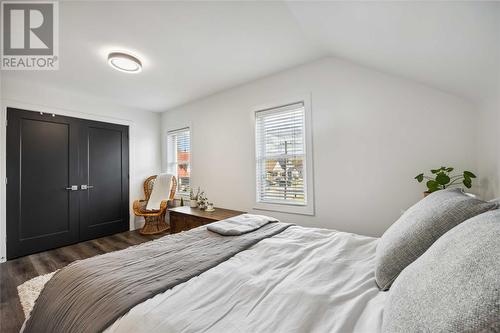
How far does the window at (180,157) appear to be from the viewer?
4.36m

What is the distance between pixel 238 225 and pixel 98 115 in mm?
3626

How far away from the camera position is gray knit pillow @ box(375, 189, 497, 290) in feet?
2.69

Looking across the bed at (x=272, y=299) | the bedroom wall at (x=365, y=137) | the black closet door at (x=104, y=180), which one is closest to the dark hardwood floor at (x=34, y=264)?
the black closet door at (x=104, y=180)

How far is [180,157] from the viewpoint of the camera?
4.55 metres

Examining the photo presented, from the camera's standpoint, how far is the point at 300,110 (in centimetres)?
279

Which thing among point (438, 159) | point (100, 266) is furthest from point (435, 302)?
point (438, 159)

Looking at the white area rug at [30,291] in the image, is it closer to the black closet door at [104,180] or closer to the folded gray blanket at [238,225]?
the black closet door at [104,180]

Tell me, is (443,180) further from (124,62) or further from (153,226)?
(153,226)

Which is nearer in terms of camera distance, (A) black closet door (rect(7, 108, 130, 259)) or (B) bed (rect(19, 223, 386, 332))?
(B) bed (rect(19, 223, 386, 332))

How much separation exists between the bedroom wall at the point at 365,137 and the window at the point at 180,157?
1578 mm

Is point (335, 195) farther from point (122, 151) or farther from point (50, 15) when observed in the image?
point (122, 151)

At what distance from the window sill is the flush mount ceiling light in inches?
93.3

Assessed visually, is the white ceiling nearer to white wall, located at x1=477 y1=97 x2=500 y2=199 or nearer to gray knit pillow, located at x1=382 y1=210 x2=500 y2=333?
white wall, located at x1=477 y1=97 x2=500 y2=199

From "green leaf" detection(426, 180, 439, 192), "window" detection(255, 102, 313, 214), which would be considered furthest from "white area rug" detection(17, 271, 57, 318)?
"green leaf" detection(426, 180, 439, 192)
